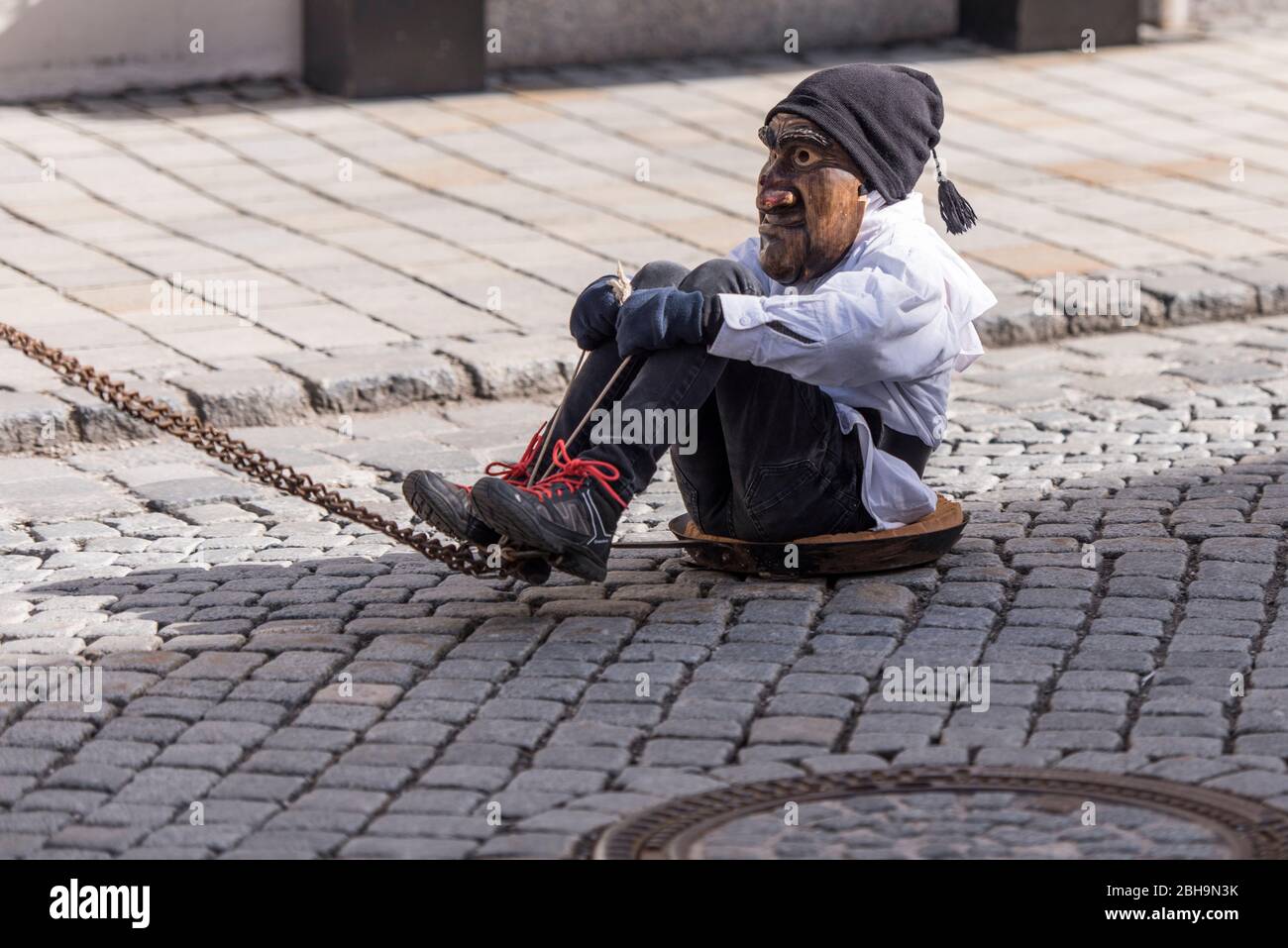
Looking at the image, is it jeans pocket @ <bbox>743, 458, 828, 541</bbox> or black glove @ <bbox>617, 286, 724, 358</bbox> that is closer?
black glove @ <bbox>617, 286, 724, 358</bbox>

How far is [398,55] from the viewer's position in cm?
1098

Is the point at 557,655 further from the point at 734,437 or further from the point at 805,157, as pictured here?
the point at 805,157

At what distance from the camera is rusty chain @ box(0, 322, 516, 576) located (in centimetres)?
476

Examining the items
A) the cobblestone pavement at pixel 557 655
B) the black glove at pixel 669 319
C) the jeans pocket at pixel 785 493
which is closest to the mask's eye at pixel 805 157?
the black glove at pixel 669 319

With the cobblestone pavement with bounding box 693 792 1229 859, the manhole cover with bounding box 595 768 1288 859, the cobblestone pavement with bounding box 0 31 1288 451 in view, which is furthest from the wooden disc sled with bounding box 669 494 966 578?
the cobblestone pavement with bounding box 0 31 1288 451

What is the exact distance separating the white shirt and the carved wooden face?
0.04m

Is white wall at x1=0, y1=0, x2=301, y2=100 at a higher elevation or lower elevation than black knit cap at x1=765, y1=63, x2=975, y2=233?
lower

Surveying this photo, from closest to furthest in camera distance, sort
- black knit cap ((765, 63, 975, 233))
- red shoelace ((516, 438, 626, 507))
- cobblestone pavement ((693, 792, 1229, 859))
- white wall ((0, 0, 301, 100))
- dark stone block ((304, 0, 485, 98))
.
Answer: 1. cobblestone pavement ((693, 792, 1229, 859))
2. red shoelace ((516, 438, 626, 507))
3. black knit cap ((765, 63, 975, 233))
4. white wall ((0, 0, 301, 100))
5. dark stone block ((304, 0, 485, 98))

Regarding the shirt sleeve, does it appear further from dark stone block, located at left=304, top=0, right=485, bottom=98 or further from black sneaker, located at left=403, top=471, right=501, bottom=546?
dark stone block, located at left=304, top=0, right=485, bottom=98

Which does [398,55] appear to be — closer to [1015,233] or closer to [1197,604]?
[1015,233]

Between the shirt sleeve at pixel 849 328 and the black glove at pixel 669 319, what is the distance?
31 mm

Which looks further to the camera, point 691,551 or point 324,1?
point 324,1
